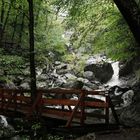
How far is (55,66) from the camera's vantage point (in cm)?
3650

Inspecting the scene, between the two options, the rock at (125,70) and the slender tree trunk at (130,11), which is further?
the rock at (125,70)

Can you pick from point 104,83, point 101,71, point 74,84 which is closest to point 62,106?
point 74,84

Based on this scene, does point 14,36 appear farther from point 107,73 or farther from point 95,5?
point 95,5

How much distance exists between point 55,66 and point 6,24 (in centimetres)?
874

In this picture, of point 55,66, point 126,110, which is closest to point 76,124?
point 126,110

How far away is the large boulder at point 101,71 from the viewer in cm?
3331

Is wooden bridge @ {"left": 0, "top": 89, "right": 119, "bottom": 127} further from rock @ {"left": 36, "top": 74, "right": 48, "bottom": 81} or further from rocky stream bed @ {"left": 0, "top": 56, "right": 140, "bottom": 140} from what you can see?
Result: rock @ {"left": 36, "top": 74, "right": 48, "bottom": 81}

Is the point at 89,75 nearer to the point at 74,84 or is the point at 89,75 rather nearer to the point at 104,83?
the point at 104,83

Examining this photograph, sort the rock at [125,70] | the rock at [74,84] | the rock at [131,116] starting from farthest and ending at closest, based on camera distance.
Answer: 1. the rock at [125,70]
2. the rock at [74,84]
3. the rock at [131,116]

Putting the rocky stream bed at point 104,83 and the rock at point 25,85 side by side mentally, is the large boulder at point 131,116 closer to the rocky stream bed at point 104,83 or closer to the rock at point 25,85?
the rocky stream bed at point 104,83

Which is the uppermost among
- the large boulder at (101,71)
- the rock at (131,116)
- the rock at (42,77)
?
the large boulder at (101,71)

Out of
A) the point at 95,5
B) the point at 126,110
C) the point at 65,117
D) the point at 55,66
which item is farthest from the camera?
the point at 55,66

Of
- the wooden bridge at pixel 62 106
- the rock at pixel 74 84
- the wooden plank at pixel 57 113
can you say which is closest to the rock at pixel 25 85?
the rock at pixel 74 84

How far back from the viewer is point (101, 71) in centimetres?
3375
